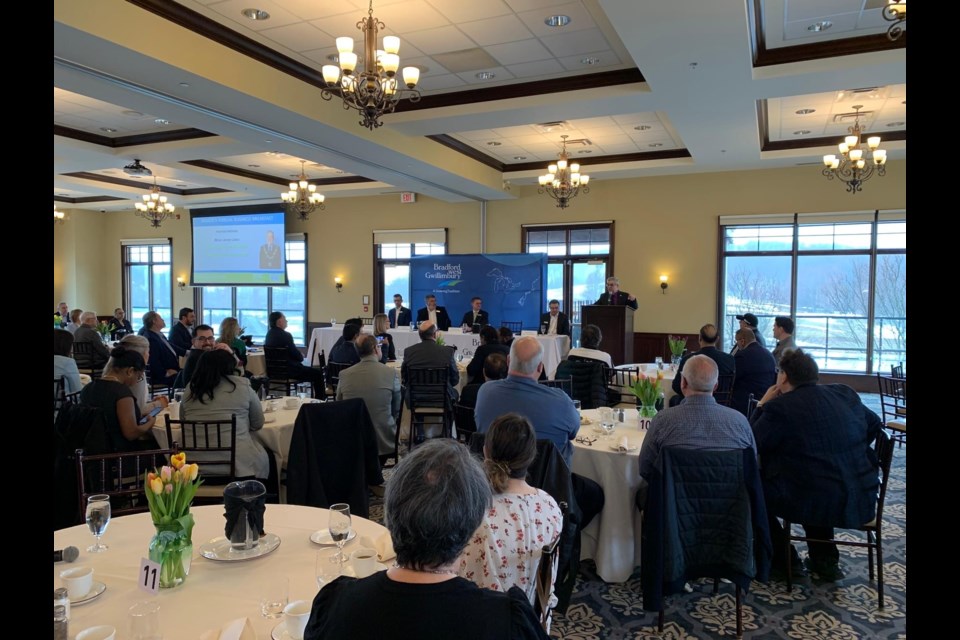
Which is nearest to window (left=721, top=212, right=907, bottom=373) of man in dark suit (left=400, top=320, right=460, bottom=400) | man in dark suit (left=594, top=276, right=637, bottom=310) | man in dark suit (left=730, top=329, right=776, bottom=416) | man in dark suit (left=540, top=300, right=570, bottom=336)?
man in dark suit (left=594, top=276, right=637, bottom=310)

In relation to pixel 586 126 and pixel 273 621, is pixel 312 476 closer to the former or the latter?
pixel 273 621

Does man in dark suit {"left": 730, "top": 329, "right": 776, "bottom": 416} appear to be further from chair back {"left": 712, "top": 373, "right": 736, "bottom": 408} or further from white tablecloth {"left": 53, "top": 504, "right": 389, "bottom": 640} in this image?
white tablecloth {"left": 53, "top": 504, "right": 389, "bottom": 640}

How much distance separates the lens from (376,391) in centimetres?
511

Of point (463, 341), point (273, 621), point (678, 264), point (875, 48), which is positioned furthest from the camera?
point (678, 264)

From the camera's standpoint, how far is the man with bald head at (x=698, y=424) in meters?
3.21

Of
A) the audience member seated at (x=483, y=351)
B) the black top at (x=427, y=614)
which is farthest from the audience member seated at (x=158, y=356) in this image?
the black top at (x=427, y=614)

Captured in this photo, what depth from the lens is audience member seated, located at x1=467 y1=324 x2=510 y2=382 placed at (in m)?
6.48

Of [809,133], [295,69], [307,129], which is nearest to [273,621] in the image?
[295,69]

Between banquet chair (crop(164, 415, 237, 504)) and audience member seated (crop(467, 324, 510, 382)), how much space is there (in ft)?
9.42

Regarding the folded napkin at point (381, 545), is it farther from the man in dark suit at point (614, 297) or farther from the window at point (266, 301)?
the window at point (266, 301)

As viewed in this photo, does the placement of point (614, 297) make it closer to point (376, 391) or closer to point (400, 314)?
point (400, 314)

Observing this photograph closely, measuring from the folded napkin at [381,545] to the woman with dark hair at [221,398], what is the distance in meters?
1.98

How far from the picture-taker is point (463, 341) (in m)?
10.2
